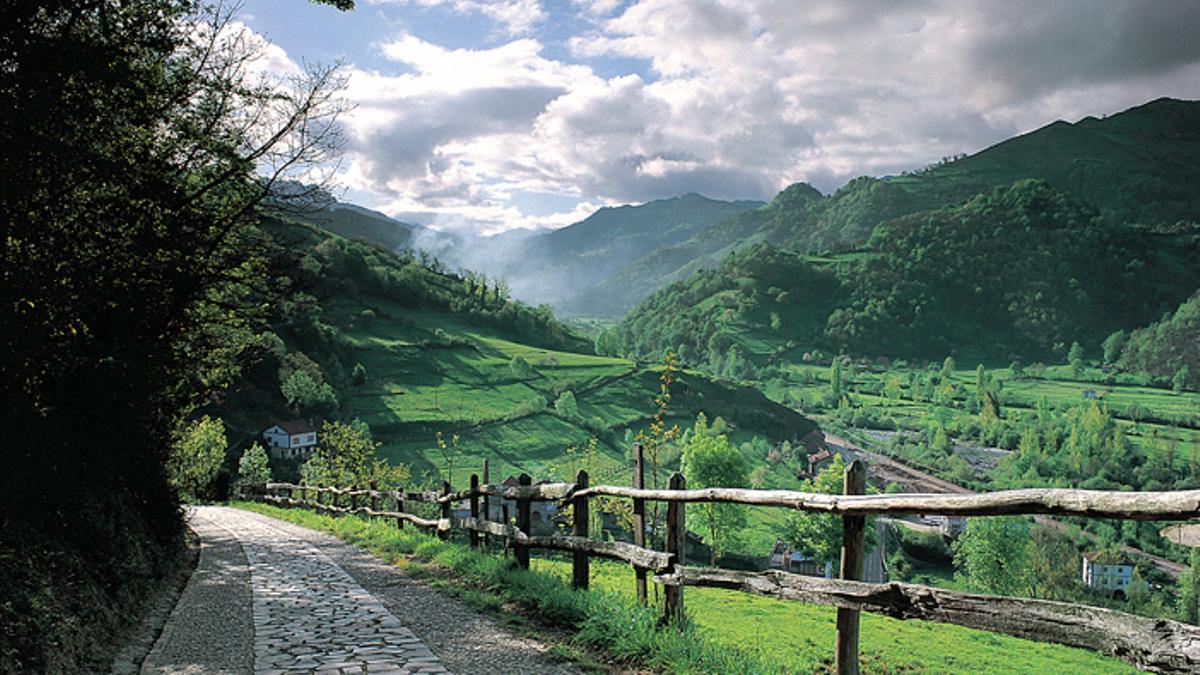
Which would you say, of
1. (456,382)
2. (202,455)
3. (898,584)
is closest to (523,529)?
(898,584)

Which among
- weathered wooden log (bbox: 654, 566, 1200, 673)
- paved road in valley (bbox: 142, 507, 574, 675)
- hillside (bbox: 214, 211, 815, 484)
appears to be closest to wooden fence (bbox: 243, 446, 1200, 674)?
weathered wooden log (bbox: 654, 566, 1200, 673)

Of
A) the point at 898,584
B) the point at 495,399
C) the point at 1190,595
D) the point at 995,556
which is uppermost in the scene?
the point at 898,584

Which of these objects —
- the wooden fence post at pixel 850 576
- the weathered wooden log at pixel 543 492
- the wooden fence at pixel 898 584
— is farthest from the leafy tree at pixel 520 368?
the wooden fence post at pixel 850 576

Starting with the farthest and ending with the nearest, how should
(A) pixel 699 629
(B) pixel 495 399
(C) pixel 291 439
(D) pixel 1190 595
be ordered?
(B) pixel 495 399 → (C) pixel 291 439 → (D) pixel 1190 595 → (A) pixel 699 629

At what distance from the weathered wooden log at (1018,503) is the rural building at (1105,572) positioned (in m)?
101

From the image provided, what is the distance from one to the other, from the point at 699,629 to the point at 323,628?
12.6ft

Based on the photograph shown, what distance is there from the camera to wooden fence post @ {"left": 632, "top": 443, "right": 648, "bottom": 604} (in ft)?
23.0

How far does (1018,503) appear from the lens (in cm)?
369

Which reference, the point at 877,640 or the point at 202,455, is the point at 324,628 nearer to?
the point at 877,640

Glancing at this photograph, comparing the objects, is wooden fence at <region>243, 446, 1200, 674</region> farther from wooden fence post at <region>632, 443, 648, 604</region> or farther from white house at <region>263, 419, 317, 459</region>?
white house at <region>263, 419, 317, 459</region>

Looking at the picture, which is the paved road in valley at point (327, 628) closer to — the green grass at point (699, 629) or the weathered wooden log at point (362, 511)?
the green grass at point (699, 629)

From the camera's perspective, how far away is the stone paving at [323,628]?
5930mm

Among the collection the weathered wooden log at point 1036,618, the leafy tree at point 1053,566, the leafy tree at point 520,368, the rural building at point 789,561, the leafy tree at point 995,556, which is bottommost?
the leafy tree at point 1053,566

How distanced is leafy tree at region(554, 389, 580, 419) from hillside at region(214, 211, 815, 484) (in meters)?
0.30
